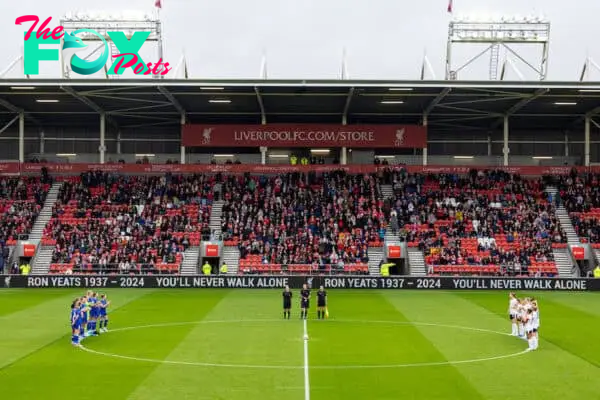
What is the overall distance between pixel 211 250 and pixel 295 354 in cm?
3212

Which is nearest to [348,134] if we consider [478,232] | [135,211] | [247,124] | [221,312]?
[247,124]

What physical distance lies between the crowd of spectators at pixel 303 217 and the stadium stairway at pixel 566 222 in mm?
12821

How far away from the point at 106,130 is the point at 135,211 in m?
12.3

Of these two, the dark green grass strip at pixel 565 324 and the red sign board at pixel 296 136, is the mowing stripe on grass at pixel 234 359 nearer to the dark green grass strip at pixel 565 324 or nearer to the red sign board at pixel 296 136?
the dark green grass strip at pixel 565 324

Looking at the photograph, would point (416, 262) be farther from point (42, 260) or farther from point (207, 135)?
point (42, 260)

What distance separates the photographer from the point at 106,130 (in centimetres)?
6975

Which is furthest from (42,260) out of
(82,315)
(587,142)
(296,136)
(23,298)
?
(587,142)

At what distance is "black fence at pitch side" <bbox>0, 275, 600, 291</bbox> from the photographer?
1959 inches

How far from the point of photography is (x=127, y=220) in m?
59.0

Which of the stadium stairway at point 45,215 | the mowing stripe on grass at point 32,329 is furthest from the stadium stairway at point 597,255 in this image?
the stadium stairway at point 45,215

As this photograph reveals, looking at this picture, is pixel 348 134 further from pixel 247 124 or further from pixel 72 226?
pixel 72 226

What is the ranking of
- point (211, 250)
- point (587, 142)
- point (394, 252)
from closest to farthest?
point (394, 252) → point (211, 250) → point (587, 142)

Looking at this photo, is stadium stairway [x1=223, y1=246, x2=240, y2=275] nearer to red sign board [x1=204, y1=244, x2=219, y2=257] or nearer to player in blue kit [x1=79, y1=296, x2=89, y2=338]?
red sign board [x1=204, y1=244, x2=219, y2=257]

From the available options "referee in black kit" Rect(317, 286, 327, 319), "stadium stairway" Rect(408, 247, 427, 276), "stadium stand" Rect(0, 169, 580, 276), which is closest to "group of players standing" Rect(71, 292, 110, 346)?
"referee in black kit" Rect(317, 286, 327, 319)
